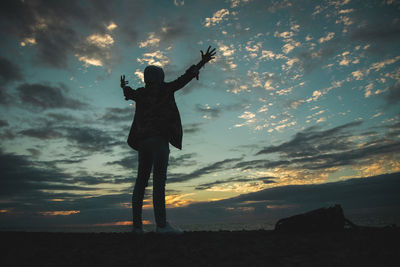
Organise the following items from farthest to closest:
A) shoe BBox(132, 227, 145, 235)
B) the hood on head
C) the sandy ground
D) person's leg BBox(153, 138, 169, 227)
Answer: the hood on head
person's leg BBox(153, 138, 169, 227)
shoe BBox(132, 227, 145, 235)
the sandy ground

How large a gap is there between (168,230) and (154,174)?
1126 millimetres

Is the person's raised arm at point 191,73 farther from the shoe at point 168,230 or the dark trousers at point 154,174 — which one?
the shoe at point 168,230

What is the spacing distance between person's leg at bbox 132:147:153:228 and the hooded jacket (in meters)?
0.33

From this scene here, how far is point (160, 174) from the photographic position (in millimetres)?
4941

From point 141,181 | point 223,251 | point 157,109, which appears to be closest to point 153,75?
point 157,109

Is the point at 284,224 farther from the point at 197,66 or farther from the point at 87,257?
the point at 197,66

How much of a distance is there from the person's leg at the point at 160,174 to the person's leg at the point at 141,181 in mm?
286

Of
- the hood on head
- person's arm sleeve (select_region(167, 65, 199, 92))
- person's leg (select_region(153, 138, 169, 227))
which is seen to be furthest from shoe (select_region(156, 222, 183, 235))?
the hood on head

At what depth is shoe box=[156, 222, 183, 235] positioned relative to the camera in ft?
13.9

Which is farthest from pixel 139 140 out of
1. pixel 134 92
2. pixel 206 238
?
pixel 206 238

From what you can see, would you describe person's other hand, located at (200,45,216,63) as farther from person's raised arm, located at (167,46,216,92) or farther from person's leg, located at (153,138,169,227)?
person's leg, located at (153,138,169,227)

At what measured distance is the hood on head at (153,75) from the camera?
19.0ft

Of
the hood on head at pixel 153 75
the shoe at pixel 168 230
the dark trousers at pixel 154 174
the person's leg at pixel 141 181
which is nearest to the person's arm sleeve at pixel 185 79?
the hood on head at pixel 153 75

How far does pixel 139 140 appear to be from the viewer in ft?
17.1
